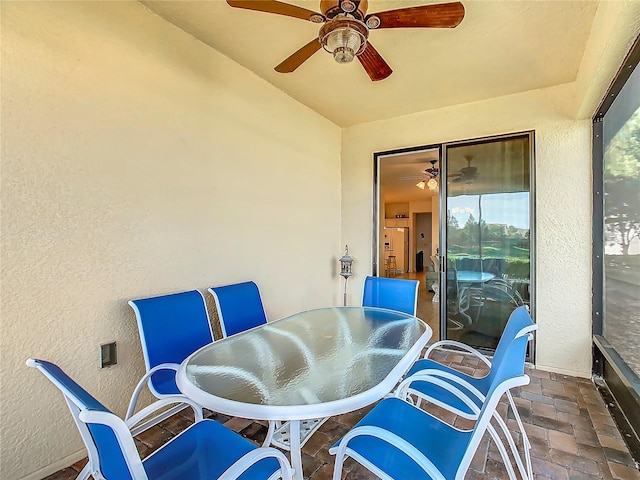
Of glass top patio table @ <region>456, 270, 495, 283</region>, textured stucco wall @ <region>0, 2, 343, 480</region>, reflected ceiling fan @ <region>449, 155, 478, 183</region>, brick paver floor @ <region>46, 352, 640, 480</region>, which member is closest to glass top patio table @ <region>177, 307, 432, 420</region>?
brick paver floor @ <region>46, 352, 640, 480</region>

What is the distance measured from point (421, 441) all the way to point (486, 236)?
2.70 meters

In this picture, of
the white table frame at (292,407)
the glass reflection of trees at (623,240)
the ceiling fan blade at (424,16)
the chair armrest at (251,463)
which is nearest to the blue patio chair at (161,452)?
the chair armrest at (251,463)

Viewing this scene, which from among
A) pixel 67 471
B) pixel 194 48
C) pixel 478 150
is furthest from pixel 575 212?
pixel 67 471

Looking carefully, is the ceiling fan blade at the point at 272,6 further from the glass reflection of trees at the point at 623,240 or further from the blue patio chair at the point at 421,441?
the glass reflection of trees at the point at 623,240

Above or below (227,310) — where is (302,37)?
above

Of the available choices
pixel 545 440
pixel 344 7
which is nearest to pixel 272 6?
pixel 344 7

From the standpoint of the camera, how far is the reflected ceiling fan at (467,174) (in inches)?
139

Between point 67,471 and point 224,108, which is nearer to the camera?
point 67,471

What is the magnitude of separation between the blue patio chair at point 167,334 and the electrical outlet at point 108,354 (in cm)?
25

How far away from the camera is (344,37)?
1653 millimetres

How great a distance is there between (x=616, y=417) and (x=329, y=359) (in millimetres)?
2222

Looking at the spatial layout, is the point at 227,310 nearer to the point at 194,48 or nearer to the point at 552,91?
the point at 194,48

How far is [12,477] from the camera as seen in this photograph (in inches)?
61.3

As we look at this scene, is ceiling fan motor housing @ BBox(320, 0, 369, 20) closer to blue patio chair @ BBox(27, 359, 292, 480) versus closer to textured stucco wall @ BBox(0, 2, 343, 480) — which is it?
textured stucco wall @ BBox(0, 2, 343, 480)
